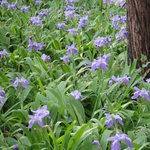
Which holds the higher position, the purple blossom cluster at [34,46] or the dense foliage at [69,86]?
the purple blossom cluster at [34,46]

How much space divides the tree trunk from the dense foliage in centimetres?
15

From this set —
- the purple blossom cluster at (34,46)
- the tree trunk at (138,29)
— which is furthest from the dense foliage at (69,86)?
the tree trunk at (138,29)

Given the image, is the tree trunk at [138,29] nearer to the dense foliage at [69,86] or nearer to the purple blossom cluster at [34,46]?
the dense foliage at [69,86]

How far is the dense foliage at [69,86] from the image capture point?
2039 mm

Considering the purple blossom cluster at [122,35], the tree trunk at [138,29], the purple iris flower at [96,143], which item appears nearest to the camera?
the purple iris flower at [96,143]

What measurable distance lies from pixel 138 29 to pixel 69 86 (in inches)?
31.5

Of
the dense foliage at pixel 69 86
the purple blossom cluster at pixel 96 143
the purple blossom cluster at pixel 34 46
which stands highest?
the purple blossom cluster at pixel 34 46

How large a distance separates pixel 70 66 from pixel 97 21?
4.14ft

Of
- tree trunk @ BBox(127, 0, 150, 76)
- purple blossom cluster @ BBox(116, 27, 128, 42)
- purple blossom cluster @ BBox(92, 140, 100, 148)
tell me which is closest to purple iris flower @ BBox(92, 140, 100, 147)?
purple blossom cluster @ BBox(92, 140, 100, 148)

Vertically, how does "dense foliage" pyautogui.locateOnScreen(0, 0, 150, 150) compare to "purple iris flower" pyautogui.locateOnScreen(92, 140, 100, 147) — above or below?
above

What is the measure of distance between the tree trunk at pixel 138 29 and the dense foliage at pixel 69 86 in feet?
0.50

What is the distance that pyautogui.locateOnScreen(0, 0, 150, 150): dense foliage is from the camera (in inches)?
80.3

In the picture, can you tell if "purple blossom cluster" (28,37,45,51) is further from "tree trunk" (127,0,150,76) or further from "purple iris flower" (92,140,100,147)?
"purple iris flower" (92,140,100,147)

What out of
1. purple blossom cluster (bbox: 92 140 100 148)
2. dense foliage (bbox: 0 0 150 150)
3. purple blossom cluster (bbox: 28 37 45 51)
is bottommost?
purple blossom cluster (bbox: 92 140 100 148)
